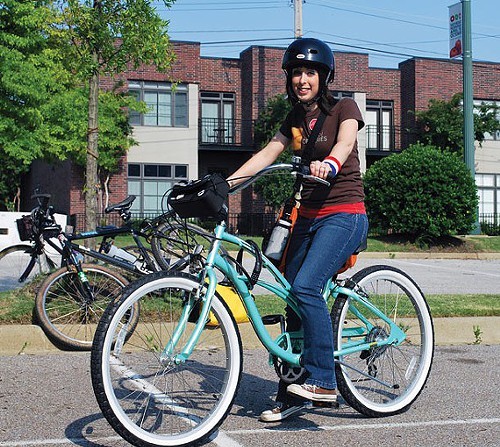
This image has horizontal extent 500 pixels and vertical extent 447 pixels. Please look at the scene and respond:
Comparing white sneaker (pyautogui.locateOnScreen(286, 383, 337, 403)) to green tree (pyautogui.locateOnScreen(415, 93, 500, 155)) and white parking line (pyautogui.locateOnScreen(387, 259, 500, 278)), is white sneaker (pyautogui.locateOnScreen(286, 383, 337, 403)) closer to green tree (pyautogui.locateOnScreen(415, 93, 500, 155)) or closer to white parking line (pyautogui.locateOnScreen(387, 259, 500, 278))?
white parking line (pyautogui.locateOnScreen(387, 259, 500, 278))

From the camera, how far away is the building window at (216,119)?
35.1 m

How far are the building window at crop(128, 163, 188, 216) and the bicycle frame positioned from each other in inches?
1120

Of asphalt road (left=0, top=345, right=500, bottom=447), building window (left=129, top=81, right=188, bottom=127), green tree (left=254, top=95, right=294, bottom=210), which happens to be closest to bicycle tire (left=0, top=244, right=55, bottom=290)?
asphalt road (left=0, top=345, right=500, bottom=447)

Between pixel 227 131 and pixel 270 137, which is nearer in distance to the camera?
pixel 270 137

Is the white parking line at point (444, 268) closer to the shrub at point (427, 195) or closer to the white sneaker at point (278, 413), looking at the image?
the shrub at point (427, 195)

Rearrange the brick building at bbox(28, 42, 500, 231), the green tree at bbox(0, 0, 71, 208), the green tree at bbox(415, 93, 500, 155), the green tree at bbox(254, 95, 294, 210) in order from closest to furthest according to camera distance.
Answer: the green tree at bbox(0, 0, 71, 208), the green tree at bbox(254, 95, 294, 210), the brick building at bbox(28, 42, 500, 231), the green tree at bbox(415, 93, 500, 155)

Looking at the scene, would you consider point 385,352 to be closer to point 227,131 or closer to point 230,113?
point 227,131

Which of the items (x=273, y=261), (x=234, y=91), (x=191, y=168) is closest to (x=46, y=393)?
(x=273, y=261)

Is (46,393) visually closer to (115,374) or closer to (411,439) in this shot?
(115,374)

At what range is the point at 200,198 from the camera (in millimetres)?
4082

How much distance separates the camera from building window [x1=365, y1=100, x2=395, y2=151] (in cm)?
3762

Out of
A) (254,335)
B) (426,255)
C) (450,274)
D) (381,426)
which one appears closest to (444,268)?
(450,274)

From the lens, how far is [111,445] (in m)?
4.09

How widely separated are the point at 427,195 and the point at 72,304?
52.9 feet
